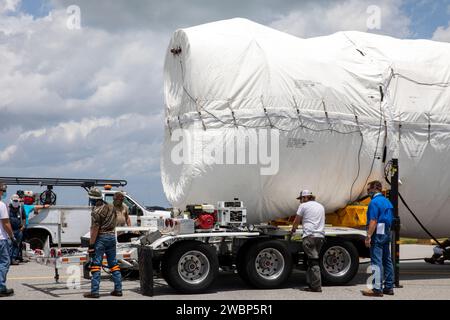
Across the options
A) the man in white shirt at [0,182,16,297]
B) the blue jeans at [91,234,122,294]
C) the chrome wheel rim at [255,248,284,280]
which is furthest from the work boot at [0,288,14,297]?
the chrome wheel rim at [255,248,284,280]

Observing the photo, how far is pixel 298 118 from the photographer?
12.8 m

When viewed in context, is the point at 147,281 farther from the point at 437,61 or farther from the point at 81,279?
the point at 437,61

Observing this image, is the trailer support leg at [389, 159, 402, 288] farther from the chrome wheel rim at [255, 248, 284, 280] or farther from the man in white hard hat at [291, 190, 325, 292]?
the chrome wheel rim at [255, 248, 284, 280]

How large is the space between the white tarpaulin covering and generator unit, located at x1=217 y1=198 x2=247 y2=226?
14.7 inches

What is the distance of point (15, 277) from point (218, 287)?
468 centimetres

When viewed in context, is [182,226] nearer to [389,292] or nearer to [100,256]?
[100,256]

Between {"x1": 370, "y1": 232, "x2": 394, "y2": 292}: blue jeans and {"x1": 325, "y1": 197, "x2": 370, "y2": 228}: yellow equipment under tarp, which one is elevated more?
{"x1": 325, "y1": 197, "x2": 370, "y2": 228}: yellow equipment under tarp

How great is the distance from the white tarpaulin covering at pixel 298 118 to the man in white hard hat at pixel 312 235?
962 mm

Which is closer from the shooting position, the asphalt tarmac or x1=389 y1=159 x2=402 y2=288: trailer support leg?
the asphalt tarmac

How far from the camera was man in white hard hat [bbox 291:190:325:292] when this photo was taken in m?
12.0

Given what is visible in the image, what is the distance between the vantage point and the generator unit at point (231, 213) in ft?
39.8

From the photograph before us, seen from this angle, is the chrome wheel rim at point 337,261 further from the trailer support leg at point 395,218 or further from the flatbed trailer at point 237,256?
the trailer support leg at point 395,218

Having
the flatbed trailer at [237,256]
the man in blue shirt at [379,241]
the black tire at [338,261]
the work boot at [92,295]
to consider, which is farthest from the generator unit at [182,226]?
the man in blue shirt at [379,241]
